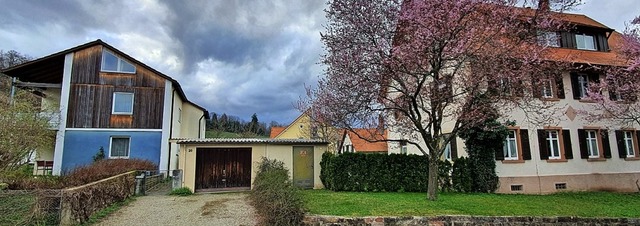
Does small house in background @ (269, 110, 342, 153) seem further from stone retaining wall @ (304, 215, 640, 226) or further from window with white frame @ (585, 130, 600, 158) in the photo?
window with white frame @ (585, 130, 600, 158)

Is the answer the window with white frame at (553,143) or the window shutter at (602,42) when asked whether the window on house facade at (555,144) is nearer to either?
the window with white frame at (553,143)

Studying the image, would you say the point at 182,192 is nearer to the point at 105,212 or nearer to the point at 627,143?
the point at 105,212

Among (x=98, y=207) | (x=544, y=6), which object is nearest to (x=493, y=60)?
(x=544, y=6)

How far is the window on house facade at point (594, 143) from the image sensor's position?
15.8 meters

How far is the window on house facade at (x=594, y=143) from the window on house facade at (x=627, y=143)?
2.50 feet

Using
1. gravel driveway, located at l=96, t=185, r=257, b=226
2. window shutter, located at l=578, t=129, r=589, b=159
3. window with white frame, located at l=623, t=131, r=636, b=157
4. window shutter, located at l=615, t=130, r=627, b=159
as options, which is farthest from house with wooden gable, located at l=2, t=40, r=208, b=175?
window with white frame, located at l=623, t=131, r=636, b=157

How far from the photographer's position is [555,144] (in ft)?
51.2

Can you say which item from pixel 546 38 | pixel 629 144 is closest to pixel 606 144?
pixel 629 144

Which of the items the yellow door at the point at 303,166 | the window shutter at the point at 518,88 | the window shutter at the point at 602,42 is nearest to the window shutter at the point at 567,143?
the window shutter at the point at 602,42

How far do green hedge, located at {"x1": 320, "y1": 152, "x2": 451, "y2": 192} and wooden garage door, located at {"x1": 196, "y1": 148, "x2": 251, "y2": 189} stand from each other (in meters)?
4.58

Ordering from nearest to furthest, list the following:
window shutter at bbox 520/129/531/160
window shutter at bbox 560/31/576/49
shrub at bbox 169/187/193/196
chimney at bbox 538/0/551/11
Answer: chimney at bbox 538/0/551/11
shrub at bbox 169/187/193/196
window shutter at bbox 520/129/531/160
window shutter at bbox 560/31/576/49

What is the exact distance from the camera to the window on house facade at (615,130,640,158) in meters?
16.4

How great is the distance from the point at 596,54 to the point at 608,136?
14.3 feet

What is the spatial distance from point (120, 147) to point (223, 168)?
7.46m
